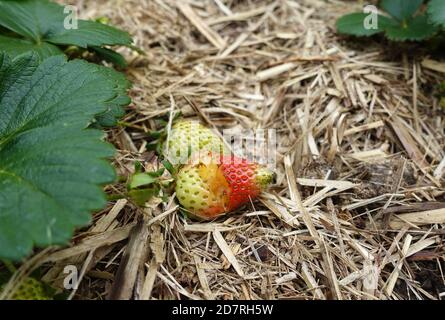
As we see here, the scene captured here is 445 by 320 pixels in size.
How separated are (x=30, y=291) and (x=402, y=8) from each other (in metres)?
1.84

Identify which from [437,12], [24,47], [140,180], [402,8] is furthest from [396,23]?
[24,47]

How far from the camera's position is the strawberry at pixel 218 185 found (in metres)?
1.49

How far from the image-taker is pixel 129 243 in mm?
1383

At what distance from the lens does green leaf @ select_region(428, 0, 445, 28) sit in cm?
176

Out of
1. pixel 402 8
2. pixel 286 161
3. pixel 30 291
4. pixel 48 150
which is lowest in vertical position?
pixel 286 161

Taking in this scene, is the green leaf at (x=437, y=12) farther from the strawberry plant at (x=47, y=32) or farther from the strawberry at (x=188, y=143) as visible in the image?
the strawberry plant at (x=47, y=32)

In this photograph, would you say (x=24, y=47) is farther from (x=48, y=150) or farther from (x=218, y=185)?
(x=218, y=185)

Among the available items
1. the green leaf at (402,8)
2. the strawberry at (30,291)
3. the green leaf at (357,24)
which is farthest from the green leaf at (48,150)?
the green leaf at (402,8)

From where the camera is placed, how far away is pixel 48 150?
1219 millimetres

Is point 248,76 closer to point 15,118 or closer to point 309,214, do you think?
point 309,214

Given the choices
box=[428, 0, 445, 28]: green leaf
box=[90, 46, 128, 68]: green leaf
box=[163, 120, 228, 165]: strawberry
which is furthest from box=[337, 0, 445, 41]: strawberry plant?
box=[90, 46, 128, 68]: green leaf

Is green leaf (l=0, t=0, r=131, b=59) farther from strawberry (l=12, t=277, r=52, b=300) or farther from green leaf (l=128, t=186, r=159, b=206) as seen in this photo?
strawberry (l=12, t=277, r=52, b=300)
